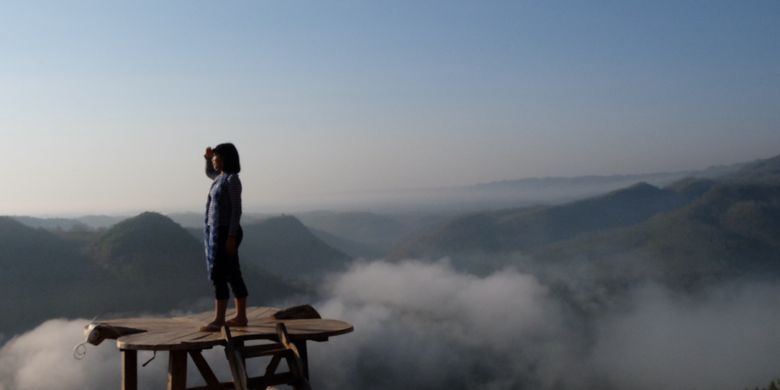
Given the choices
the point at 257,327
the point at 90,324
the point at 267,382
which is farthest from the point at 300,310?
the point at 90,324

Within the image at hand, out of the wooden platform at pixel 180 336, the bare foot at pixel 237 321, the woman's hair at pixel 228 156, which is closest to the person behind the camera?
the wooden platform at pixel 180 336

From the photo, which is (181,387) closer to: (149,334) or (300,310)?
(149,334)

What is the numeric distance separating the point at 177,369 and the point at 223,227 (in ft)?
7.78

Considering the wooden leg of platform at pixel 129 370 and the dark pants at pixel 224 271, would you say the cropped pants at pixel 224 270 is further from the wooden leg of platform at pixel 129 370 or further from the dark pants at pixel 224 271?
the wooden leg of platform at pixel 129 370

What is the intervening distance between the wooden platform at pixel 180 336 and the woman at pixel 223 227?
1.92ft

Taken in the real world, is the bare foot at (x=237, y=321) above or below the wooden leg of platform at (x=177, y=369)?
above

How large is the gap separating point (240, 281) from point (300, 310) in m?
1.89

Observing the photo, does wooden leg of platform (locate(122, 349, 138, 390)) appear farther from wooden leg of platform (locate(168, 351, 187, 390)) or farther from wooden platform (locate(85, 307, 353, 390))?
wooden leg of platform (locate(168, 351, 187, 390))

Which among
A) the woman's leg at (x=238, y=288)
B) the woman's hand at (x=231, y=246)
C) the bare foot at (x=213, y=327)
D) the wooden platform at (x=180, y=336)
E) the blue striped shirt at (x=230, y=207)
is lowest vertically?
the wooden platform at (x=180, y=336)

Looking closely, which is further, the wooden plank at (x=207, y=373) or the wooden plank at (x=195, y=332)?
the wooden plank at (x=207, y=373)

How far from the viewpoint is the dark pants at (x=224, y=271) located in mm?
12070

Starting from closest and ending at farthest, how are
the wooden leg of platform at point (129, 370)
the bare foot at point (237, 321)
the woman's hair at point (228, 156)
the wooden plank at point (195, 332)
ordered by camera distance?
the wooden plank at point (195, 332)
the woman's hair at point (228, 156)
the bare foot at point (237, 321)
the wooden leg of platform at point (129, 370)

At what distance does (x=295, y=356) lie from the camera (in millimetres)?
11312

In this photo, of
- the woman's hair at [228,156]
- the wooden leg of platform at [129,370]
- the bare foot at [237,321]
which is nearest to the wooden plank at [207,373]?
the bare foot at [237,321]
